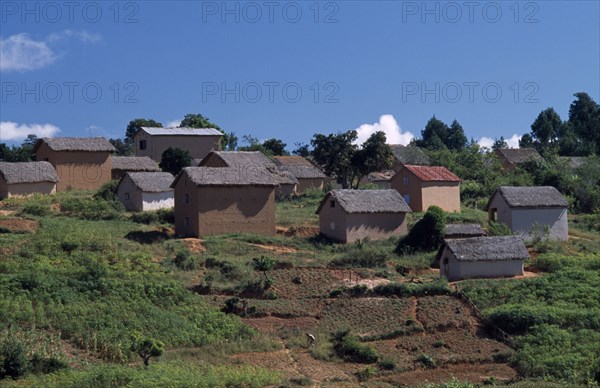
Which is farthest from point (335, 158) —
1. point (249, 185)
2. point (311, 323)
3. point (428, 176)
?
point (311, 323)

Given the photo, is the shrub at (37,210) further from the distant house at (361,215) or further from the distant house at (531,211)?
the distant house at (531,211)

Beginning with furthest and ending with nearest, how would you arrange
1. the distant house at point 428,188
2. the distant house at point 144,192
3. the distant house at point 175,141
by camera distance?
the distant house at point 175,141
the distant house at point 428,188
the distant house at point 144,192

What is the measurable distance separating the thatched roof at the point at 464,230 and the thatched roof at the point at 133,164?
20.6 metres

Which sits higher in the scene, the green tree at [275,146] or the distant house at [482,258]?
the green tree at [275,146]

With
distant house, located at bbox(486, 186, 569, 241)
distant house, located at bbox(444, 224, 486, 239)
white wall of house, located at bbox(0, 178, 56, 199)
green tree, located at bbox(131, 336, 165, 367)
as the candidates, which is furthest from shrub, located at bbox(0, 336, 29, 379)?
distant house, located at bbox(486, 186, 569, 241)

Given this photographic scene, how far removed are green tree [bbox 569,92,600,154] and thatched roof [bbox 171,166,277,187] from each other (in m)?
51.3

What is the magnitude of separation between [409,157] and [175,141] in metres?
18.3

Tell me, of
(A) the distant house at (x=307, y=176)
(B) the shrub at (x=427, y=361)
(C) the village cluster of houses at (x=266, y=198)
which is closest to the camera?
(B) the shrub at (x=427, y=361)

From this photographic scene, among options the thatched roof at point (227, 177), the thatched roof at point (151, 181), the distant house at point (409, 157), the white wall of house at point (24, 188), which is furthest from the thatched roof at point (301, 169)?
the white wall of house at point (24, 188)

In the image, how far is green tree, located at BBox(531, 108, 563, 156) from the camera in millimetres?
89250

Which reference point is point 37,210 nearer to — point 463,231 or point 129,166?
point 129,166

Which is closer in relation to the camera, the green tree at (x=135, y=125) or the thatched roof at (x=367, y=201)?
the thatched roof at (x=367, y=201)

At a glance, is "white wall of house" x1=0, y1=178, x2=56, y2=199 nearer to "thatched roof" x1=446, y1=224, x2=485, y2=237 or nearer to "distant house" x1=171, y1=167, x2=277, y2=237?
"distant house" x1=171, y1=167, x2=277, y2=237

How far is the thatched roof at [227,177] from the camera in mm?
39469
